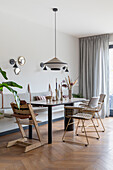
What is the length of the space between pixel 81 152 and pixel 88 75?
150 inches

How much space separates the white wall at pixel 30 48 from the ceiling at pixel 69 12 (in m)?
0.21

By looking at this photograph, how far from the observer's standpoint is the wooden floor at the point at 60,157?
8.88ft

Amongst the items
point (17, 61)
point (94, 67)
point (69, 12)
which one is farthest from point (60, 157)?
point (94, 67)

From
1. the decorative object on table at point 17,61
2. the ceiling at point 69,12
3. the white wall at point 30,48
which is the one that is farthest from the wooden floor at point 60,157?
the ceiling at point 69,12

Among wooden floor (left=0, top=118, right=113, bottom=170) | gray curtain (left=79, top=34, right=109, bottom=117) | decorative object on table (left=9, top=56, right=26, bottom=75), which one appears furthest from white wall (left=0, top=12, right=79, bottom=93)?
wooden floor (left=0, top=118, right=113, bottom=170)

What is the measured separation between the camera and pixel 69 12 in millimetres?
4473

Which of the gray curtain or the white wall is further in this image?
the gray curtain

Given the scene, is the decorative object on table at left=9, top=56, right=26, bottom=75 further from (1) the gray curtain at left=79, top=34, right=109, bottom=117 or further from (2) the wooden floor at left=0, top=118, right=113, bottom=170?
(1) the gray curtain at left=79, top=34, right=109, bottom=117

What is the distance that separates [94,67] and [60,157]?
13.4ft

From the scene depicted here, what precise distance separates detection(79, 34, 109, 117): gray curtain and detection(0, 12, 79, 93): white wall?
1.97ft

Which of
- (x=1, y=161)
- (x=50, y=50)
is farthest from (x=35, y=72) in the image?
(x=1, y=161)

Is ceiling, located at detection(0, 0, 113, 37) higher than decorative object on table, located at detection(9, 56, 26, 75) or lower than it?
higher

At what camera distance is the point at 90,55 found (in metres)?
6.68

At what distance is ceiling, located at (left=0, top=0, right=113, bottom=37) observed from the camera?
156 inches
